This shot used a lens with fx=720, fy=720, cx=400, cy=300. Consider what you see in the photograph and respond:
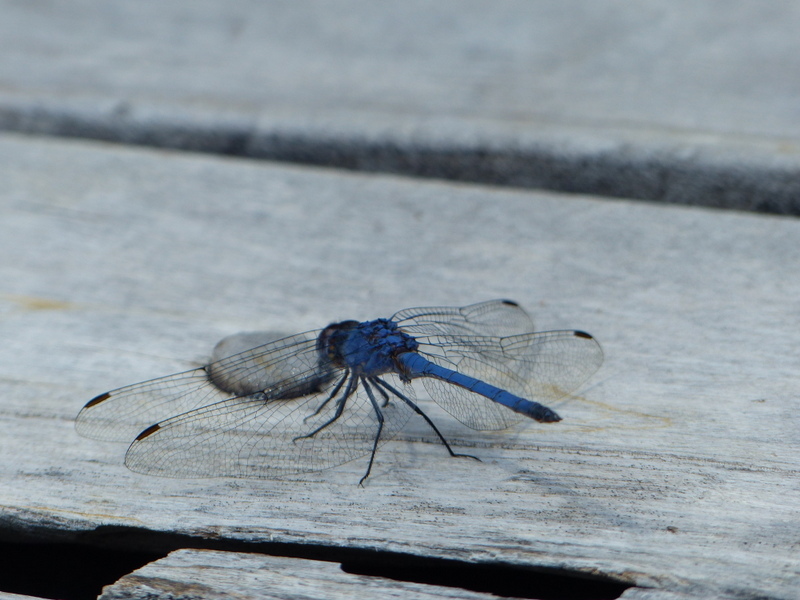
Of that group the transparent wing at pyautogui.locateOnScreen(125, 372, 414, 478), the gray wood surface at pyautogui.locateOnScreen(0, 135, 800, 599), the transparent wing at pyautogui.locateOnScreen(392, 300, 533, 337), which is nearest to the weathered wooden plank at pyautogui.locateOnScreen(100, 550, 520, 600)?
the gray wood surface at pyautogui.locateOnScreen(0, 135, 800, 599)

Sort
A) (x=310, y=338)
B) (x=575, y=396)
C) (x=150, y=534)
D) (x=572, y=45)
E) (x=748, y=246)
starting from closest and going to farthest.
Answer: (x=150, y=534) → (x=575, y=396) → (x=310, y=338) → (x=748, y=246) → (x=572, y=45)

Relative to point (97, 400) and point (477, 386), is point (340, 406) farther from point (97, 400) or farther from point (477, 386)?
point (97, 400)

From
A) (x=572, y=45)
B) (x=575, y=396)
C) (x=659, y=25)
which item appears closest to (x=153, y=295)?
(x=575, y=396)

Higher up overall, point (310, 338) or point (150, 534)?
point (310, 338)

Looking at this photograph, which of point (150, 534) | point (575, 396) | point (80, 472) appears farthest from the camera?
point (575, 396)

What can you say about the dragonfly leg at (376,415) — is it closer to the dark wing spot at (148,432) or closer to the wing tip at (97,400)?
the dark wing spot at (148,432)

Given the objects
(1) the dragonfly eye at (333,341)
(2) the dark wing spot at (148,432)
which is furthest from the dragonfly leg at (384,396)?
(2) the dark wing spot at (148,432)

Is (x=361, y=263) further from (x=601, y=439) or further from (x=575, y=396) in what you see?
(x=601, y=439)

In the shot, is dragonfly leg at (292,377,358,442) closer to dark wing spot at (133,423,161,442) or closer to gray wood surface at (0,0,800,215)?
dark wing spot at (133,423,161,442)
